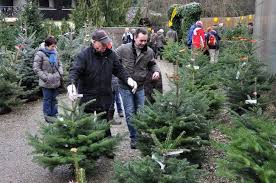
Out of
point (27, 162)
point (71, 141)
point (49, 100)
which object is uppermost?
point (71, 141)

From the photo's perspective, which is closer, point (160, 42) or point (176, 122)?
point (176, 122)

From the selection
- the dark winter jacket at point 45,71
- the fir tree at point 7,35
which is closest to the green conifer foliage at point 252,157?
the dark winter jacket at point 45,71

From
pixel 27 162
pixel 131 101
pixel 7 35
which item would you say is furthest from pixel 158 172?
pixel 7 35

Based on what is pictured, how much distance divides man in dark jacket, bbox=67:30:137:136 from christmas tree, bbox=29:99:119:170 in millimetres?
566

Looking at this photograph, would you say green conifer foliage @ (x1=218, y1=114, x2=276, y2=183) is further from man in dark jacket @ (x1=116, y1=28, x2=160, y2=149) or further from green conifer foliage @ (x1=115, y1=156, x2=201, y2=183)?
man in dark jacket @ (x1=116, y1=28, x2=160, y2=149)

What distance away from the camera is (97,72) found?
599 centimetres

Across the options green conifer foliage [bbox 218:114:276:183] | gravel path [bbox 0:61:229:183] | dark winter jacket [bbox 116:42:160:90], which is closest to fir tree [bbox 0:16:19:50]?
gravel path [bbox 0:61:229:183]

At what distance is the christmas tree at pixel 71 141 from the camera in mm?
5277

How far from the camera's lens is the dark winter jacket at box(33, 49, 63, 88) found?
8312 millimetres

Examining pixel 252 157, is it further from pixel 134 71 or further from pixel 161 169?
pixel 134 71

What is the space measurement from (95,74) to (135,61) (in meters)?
0.95

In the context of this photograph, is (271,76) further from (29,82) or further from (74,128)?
(29,82)

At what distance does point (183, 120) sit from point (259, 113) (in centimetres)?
90

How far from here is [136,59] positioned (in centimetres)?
673
